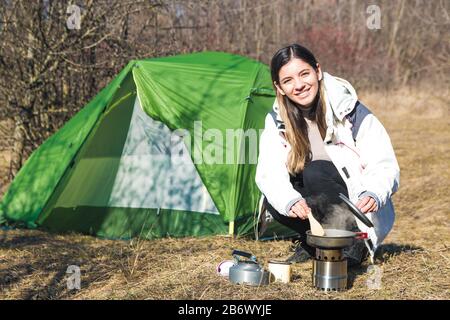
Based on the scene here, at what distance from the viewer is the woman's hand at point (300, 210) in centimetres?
284

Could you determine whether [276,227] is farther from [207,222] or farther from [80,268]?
[80,268]

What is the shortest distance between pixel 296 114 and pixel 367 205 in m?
0.65

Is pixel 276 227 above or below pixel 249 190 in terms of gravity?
below

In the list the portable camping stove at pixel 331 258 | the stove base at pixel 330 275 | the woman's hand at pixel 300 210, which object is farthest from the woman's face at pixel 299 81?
the stove base at pixel 330 275

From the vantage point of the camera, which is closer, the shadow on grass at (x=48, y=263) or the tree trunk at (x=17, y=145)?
the shadow on grass at (x=48, y=263)

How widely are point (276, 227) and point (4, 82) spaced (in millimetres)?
3558

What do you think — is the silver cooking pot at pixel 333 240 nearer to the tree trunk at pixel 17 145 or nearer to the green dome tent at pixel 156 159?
the green dome tent at pixel 156 159

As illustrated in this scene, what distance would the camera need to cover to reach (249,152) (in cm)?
476

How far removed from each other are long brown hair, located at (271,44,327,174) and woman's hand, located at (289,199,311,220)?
36 centimetres

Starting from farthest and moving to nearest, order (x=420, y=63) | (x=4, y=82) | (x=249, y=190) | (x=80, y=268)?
1. (x=420, y=63)
2. (x=4, y=82)
3. (x=249, y=190)
4. (x=80, y=268)

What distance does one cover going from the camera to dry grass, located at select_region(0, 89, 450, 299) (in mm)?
2830

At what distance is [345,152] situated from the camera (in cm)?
313
